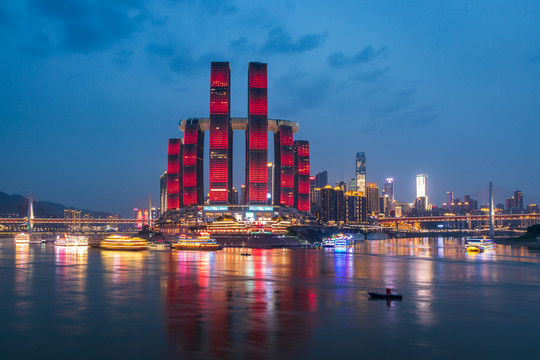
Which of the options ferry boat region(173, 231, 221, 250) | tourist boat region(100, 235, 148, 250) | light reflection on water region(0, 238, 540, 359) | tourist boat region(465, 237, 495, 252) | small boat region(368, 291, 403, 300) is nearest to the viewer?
light reflection on water region(0, 238, 540, 359)

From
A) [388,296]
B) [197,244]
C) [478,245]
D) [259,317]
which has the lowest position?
[478,245]

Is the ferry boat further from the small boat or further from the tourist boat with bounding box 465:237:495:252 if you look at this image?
the small boat

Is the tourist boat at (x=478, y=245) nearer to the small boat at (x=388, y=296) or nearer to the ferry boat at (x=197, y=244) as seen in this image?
the ferry boat at (x=197, y=244)

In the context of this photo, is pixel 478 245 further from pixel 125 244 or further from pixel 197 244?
pixel 125 244

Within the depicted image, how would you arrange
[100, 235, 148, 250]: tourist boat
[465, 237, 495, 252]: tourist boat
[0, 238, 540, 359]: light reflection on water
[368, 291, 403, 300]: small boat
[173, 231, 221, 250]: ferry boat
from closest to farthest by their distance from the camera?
1. [0, 238, 540, 359]: light reflection on water
2. [368, 291, 403, 300]: small boat
3. [173, 231, 221, 250]: ferry boat
4. [100, 235, 148, 250]: tourist boat
5. [465, 237, 495, 252]: tourist boat

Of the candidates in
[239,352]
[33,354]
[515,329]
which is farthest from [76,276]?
[515,329]

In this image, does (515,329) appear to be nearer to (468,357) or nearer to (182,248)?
(468,357)

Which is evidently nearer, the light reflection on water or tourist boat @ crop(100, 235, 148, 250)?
the light reflection on water

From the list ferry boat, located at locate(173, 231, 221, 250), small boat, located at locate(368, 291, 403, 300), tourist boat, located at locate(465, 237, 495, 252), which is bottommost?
tourist boat, located at locate(465, 237, 495, 252)

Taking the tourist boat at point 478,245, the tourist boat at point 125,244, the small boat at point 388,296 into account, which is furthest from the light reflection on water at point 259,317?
the tourist boat at point 478,245

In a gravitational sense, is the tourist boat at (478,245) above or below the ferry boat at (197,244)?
below

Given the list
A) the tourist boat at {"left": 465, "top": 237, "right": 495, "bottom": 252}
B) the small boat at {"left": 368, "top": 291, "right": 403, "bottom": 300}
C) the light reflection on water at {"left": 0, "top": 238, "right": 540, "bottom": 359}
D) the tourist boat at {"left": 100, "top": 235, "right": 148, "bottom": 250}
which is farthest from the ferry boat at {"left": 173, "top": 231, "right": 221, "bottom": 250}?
the small boat at {"left": 368, "top": 291, "right": 403, "bottom": 300}

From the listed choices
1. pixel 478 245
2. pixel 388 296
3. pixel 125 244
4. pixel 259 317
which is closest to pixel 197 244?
pixel 125 244

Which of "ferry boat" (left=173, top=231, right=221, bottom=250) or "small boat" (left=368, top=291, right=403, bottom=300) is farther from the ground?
"small boat" (left=368, top=291, right=403, bottom=300)
